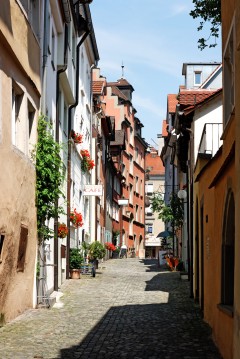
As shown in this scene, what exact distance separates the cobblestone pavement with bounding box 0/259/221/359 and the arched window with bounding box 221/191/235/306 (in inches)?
32.4

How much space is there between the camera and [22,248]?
14.8 meters

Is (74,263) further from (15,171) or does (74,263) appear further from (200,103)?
(15,171)

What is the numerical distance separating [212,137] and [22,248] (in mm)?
4849

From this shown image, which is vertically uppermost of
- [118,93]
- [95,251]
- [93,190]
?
[118,93]

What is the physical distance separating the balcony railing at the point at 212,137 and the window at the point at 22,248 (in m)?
4.45

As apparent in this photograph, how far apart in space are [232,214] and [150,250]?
264ft

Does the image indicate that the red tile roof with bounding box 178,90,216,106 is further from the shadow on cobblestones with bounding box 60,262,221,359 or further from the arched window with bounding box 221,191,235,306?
the arched window with bounding box 221,191,235,306

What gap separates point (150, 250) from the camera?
298 feet

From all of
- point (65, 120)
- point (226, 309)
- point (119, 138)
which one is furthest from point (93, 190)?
point (119, 138)

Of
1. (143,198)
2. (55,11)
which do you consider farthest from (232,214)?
(143,198)

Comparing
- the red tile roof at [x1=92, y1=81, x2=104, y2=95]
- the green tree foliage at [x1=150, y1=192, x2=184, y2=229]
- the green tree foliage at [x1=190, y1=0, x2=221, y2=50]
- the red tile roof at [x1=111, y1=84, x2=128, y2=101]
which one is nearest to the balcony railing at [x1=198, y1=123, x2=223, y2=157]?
the green tree foliage at [x1=190, y1=0, x2=221, y2=50]

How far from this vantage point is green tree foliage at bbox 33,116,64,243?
16.2 meters

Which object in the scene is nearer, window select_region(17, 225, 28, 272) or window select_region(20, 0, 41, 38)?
window select_region(17, 225, 28, 272)

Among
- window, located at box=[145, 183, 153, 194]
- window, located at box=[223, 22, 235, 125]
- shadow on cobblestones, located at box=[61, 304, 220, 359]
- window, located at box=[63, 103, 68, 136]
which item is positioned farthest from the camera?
window, located at box=[145, 183, 153, 194]
